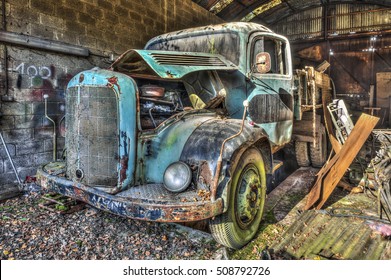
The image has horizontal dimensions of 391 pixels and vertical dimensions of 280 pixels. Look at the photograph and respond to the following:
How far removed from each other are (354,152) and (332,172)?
0.45 meters

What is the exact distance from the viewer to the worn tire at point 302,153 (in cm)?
611

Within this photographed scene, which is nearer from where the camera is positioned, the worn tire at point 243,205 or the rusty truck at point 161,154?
the rusty truck at point 161,154

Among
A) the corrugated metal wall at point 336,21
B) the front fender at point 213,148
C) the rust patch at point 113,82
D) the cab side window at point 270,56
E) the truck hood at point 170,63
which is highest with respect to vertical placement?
the corrugated metal wall at point 336,21

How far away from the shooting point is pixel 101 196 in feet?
8.38

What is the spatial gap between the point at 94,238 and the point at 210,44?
3.00 meters

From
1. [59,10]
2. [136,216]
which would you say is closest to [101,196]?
[136,216]

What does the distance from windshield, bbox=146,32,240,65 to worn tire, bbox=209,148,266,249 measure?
1605 mm

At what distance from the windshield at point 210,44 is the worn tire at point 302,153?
3041 millimetres

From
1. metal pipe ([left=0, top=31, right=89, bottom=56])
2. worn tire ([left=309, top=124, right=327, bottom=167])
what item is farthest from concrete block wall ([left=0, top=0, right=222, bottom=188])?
worn tire ([left=309, top=124, right=327, bottom=167])

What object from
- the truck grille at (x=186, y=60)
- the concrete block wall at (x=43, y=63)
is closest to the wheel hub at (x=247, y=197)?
the truck grille at (x=186, y=60)

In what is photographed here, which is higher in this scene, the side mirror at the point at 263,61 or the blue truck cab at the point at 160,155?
the side mirror at the point at 263,61

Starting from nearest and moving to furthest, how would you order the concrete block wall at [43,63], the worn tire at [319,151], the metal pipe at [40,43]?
1. the metal pipe at [40,43]
2. the concrete block wall at [43,63]
3. the worn tire at [319,151]

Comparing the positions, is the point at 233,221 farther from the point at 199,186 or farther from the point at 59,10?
the point at 59,10

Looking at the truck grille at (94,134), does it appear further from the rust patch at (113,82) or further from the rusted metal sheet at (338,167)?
the rusted metal sheet at (338,167)
